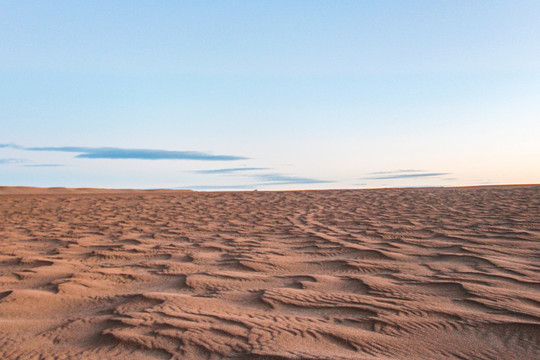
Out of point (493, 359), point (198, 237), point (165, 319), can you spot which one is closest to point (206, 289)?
point (165, 319)

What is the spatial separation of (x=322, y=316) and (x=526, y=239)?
11.3 feet

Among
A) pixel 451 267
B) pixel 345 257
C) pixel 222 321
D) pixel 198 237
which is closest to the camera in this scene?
pixel 222 321

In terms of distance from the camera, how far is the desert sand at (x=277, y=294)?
1.85m

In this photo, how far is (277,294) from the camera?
2547 mm

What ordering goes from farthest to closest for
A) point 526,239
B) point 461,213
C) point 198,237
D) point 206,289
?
1. point 461,213
2. point 198,237
3. point 526,239
4. point 206,289

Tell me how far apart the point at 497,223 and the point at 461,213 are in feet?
5.00

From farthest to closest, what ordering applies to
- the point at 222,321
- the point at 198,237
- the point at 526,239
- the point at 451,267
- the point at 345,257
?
1. the point at 198,237
2. the point at 526,239
3. the point at 345,257
4. the point at 451,267
5. the point at 222,321

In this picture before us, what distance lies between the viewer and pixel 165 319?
2125 mm

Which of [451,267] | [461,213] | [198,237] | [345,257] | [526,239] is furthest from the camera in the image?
[461,213]

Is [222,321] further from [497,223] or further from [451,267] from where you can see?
[497,223]

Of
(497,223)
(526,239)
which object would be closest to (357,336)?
(526,239)

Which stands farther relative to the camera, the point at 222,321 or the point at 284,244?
the point at 284,244

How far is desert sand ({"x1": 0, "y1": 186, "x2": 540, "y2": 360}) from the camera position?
6.06ft

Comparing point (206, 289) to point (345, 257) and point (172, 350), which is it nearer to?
point (172, 350)
